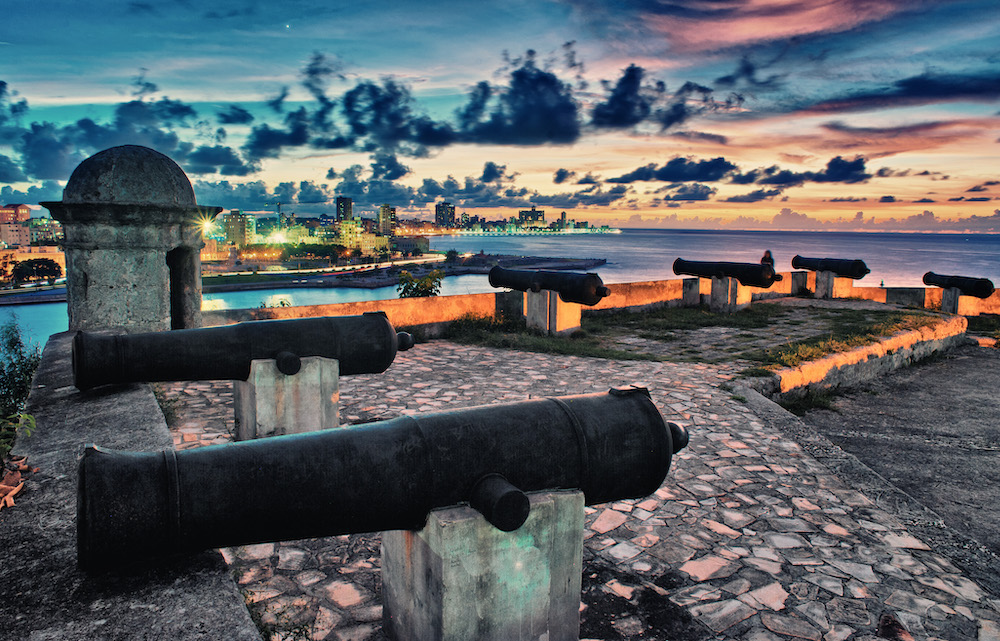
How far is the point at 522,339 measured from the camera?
10.1 metres

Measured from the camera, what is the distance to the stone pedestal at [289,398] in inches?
176

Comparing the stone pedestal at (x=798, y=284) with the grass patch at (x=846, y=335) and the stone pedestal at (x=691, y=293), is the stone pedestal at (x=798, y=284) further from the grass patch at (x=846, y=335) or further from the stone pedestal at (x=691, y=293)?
the stone pedestal at (x=691, y=293)

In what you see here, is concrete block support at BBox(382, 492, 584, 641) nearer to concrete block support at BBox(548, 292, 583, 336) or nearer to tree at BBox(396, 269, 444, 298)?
concrete block support at BBox(548, 292, 583, 336)

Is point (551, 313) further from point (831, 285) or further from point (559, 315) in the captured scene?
point (831, 285)

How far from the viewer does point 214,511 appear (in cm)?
184

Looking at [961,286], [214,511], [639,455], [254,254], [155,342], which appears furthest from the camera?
[254,254]

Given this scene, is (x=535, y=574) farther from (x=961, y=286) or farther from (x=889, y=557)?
(x=961, y=286)

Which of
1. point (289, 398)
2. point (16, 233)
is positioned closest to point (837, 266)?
point (289, 398)

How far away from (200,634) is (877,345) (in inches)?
444

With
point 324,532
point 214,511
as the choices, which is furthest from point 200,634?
point 324,532

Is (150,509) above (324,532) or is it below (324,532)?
above

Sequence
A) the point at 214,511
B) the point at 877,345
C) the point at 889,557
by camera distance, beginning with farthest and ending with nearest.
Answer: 1. the point at 877,345
2. the point at 889,557
3. the point at 214,511

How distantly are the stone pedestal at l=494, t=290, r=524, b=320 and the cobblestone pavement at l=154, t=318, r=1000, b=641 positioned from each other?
6384mm

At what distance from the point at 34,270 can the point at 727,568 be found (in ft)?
404
